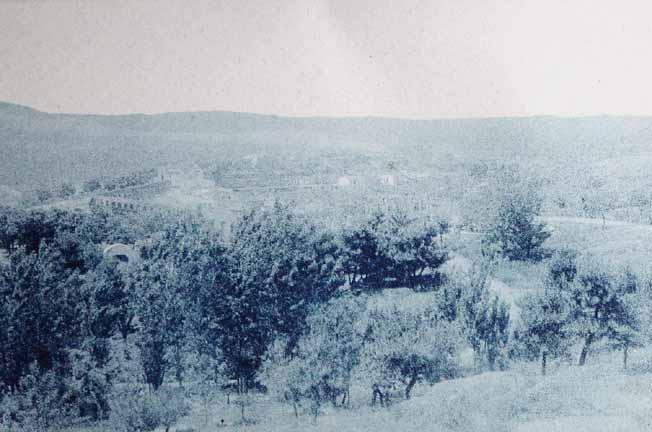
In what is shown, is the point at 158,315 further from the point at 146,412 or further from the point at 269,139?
the point at 269,139

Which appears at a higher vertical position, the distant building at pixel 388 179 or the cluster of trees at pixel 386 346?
the distant building at pixel 388 179

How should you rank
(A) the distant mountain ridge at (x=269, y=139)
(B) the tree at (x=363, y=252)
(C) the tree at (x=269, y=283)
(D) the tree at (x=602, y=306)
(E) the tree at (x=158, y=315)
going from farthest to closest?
1. (B) the tree at (x=363, y=252)
2. (C) the tree at (x=269, y=283)
3. (D) the tree at (x=602, y=306)
4. (A) the distant mountain ridge at (x=269, y=139)
5. (E) the tree at (x=158, y=315)

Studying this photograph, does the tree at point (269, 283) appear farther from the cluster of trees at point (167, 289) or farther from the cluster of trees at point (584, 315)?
the cluster of trees at point (584, 315)

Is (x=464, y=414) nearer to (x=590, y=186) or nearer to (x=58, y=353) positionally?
(x=590, y=186)

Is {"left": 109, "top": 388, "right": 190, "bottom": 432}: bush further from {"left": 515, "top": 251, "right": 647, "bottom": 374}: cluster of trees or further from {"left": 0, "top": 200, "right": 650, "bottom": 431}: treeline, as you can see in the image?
{"left": 515, "top": 251, "right": 647, "bottom": 374}: cluster of trees

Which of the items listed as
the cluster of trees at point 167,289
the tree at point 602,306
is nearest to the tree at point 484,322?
the cluster of trees at point 167,289

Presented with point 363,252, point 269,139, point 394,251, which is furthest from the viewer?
point 363,252

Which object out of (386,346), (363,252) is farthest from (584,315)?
(363,252)
